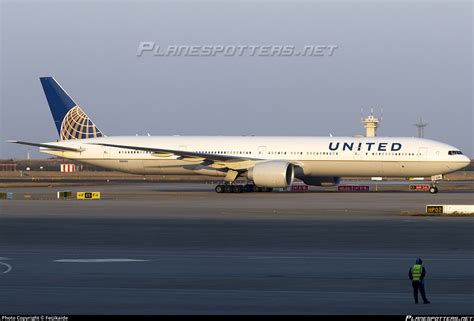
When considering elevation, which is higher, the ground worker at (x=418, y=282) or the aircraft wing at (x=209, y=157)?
the aircraft wing at (x=209, y=157)

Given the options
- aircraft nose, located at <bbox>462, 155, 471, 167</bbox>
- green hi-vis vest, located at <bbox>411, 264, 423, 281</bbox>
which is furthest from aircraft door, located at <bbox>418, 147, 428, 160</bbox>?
green hi-vis vest, located at <bbox>411, 264, 423, 281</bbox>

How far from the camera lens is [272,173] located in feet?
213

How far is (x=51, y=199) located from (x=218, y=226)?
2473 cm

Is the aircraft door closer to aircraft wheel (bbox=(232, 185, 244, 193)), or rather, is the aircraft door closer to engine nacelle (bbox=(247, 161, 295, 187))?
engine nacelle (bbox=(247, 161, 295, 187))

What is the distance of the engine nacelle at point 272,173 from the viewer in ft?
213

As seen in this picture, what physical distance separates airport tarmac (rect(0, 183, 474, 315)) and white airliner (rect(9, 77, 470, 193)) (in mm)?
18027

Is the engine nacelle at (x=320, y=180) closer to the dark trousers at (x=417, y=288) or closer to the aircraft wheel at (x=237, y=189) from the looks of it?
the aircraft wheel at (x=237, y=189)

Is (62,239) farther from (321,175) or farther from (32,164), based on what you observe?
(32,164)

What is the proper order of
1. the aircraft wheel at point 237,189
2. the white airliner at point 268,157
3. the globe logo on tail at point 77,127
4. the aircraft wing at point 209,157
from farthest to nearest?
the globe logo on tail at point 77,127
the aircraft wheel at point 237,189
the aircraft wing at point 209,157
the white airliner at point 268,157

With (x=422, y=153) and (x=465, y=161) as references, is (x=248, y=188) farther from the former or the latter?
(x=465, y=161)

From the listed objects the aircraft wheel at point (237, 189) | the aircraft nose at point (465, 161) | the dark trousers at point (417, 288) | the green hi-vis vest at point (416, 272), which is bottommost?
the dark trousers at point (417, 288)

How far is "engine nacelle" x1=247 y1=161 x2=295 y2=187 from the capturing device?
6488cm

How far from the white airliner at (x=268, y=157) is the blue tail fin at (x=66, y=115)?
58.7 inches

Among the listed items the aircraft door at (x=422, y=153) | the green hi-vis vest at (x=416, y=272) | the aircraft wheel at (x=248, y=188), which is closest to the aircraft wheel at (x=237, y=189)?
the aircraft wheel at (x=248, y=188)
